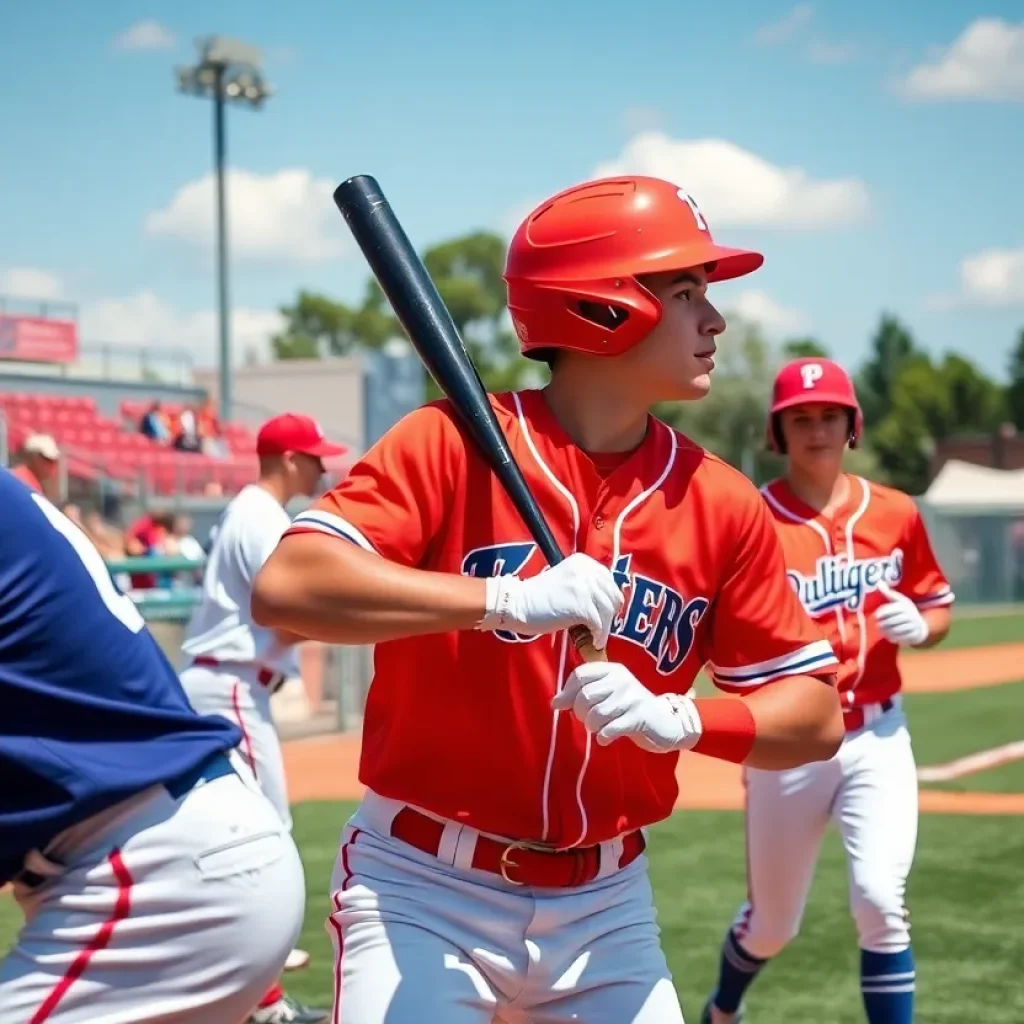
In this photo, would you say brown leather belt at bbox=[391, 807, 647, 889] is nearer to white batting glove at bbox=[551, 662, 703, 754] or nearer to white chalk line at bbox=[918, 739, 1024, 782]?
white batting glove at bbox=[551, 662, 703, 754]

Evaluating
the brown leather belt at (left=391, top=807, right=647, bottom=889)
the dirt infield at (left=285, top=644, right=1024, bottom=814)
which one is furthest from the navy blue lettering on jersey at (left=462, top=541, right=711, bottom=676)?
the dirt infield at (left=285, top=644, right=1024, bottom=814)

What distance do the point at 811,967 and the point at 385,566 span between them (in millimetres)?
3779

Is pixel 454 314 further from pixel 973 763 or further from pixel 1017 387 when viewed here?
pixel 973 763

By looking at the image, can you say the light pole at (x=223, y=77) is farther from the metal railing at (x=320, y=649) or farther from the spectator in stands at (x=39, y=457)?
the spectator in stands at (x=39, y=457)

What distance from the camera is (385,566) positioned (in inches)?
89.7

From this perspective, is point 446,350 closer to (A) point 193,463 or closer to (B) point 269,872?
(B) point 269,872

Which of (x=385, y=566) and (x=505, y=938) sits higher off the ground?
(x=385, y=566)

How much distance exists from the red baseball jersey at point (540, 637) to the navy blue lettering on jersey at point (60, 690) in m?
0.34

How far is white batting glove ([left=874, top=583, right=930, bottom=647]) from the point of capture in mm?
4590

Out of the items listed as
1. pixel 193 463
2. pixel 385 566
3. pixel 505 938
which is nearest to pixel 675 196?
Result: pixel 385 566

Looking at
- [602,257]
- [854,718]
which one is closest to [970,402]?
[854,718]

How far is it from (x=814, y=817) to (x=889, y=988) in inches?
21.6

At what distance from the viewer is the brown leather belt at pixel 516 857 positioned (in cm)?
247

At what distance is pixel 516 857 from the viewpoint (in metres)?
2.48
